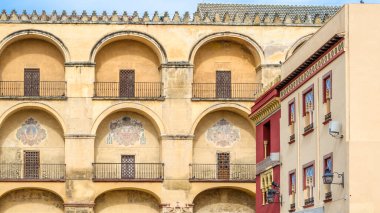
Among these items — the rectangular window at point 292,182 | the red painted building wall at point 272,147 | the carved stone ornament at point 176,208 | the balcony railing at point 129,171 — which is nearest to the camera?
the rectangular window at point 292,182

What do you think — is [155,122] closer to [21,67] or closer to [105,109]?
[105,109]

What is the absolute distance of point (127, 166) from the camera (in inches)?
2197

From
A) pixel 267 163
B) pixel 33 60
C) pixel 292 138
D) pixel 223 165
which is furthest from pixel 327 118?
pixel 33 60

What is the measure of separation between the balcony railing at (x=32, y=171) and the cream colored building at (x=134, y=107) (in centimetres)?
6

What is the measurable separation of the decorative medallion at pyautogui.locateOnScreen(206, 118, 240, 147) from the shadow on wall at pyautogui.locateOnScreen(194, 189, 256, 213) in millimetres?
2630

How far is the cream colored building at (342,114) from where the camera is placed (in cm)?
2977

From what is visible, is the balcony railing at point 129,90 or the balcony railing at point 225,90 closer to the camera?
the balcony railing at point 129,90

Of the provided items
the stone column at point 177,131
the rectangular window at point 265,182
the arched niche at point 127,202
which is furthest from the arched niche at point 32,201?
the rectangular window at point 265,182

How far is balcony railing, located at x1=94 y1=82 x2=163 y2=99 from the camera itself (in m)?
55.7

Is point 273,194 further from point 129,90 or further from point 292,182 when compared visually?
point 129,90

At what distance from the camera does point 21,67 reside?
55969mm

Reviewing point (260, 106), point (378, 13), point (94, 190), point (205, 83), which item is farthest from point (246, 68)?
point (378, 13)

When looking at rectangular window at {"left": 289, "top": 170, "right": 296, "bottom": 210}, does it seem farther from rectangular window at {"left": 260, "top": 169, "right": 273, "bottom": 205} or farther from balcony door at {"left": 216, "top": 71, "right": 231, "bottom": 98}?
balcony door at {"left": 216, "top": 71, "right": 231, "bottom": 98}

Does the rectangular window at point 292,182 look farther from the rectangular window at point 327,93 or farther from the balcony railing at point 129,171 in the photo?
the balcony railing at point 129,171
